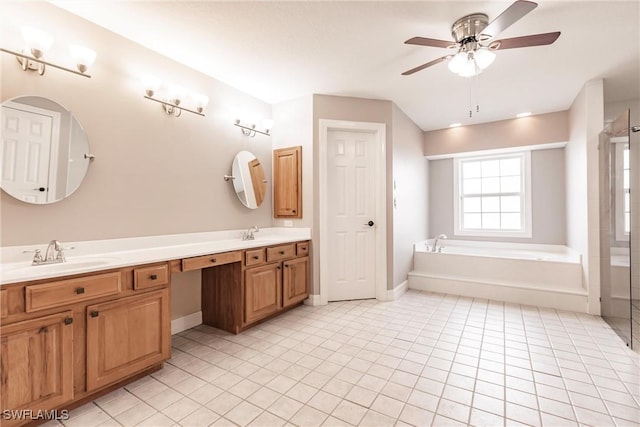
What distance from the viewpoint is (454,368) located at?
211 cm

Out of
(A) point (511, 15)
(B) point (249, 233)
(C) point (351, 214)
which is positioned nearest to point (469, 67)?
(A) point (511, 15)

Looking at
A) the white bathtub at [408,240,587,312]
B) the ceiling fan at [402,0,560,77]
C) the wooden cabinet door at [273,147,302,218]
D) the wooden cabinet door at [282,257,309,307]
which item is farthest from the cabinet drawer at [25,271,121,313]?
the white bathtub at [408,240,587,312]

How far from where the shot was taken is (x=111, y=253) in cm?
221

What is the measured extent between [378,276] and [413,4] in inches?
115

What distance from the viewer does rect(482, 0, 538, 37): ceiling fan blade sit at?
148cm

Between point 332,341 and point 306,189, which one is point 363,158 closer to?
point 306,189

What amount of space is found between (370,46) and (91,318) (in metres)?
2.90

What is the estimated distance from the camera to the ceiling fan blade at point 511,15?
4.84 feet

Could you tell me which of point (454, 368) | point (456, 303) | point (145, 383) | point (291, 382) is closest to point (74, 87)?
point (145, 383)

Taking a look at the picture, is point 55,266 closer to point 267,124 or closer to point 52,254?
point 52,254

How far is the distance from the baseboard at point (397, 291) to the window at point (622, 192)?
2300mm

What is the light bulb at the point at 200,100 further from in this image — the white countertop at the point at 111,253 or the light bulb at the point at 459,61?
the light bulb at the point at 459,61

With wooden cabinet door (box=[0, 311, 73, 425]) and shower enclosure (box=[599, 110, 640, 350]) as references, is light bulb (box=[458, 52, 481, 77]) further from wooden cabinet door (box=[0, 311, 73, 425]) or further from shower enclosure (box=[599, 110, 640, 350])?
wooden cabinet door (box=[0, 311, 73, 425])

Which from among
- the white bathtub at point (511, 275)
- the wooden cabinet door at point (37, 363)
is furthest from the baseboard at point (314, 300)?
the wooden cabinet door at point (37, 363)
